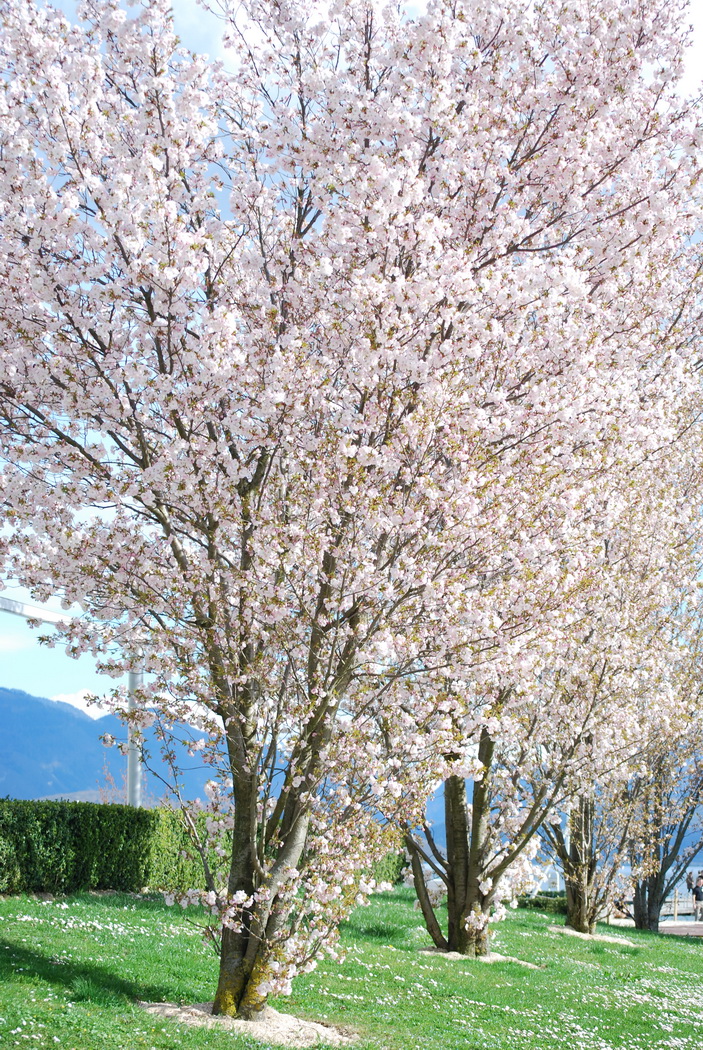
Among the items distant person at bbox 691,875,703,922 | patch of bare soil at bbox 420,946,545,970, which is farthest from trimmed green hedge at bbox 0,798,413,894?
distant person at bbox 691,875,703,922

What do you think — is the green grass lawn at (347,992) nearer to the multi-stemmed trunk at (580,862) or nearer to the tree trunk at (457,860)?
the tree trunk at (457,860)

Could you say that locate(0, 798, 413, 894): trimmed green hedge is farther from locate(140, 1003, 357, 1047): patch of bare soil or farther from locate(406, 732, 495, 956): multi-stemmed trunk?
locate(140, 1003, 357, 1047): patch of bare soil

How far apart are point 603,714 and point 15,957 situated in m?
8.15

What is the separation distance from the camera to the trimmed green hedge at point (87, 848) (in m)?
12.1

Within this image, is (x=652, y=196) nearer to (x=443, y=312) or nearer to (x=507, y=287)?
(x=507, y=287)

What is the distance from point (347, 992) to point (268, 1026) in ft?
7.95

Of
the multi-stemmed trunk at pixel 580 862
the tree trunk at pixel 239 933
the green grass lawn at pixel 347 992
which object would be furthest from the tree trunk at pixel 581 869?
the tree trunk at pixel 239 933

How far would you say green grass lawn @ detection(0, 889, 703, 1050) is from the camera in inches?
236

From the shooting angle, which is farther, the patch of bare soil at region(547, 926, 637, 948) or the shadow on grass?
the patch of bare soil at region(547, 926, 637, 948)

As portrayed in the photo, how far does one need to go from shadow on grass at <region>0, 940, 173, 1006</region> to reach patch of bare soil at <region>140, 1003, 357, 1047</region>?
281 millimetres

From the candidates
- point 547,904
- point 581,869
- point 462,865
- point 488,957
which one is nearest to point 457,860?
point 462,865

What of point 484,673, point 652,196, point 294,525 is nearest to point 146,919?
point 484,673

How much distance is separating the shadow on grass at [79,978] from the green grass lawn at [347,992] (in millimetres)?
16

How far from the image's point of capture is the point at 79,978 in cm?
692
